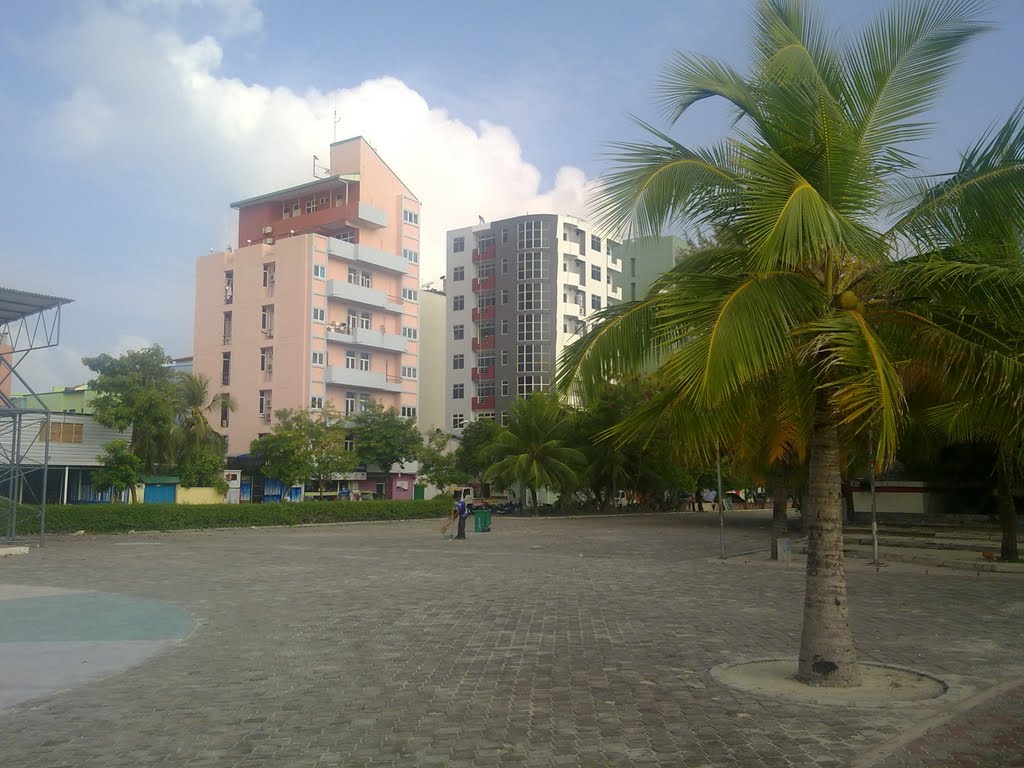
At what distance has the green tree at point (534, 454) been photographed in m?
50.4

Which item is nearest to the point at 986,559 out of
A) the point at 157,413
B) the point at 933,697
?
the point at 933,697

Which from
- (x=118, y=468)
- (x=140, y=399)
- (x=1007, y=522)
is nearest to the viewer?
(x=1007, y=522)

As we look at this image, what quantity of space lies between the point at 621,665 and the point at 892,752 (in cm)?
357

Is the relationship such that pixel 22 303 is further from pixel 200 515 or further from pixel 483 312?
pixel 483 312

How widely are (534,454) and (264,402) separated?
19.2m

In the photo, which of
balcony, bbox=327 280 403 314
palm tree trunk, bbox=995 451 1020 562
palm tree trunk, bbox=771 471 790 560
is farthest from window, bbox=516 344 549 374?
palm tree trunk, bbox=995 451 1020 562

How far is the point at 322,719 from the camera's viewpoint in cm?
722

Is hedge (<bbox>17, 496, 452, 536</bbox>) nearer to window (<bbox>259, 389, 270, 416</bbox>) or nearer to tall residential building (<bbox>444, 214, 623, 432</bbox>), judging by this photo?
window (<bbox>259, 389, 270, 416</bbox>)

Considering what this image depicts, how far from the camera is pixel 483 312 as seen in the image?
3081 inches

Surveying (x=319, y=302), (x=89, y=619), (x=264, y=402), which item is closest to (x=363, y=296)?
(x=319, y=302)

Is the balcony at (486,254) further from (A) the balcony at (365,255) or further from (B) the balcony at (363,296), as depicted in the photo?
(B) the balcony at (363,296)

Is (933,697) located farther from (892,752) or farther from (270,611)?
(270,611)

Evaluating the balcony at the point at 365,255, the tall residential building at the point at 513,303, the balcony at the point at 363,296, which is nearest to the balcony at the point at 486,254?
the tall residential building at the point at 513,303

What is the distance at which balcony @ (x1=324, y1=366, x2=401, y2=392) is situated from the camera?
58375mm
